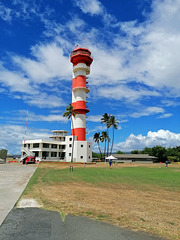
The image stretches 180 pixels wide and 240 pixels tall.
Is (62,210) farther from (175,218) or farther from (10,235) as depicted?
(175,218)

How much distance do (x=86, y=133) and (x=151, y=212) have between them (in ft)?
164

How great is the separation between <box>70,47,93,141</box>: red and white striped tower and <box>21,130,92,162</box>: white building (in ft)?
9.20

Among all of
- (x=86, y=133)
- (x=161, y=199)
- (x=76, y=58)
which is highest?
(x=76, y=58)

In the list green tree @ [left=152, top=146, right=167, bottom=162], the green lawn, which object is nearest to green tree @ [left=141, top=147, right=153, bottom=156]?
green tree @ [left=152, top=146, right=167, bottom=162]

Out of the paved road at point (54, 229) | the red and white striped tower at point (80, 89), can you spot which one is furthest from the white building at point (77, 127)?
the paved road at point (54, 229)

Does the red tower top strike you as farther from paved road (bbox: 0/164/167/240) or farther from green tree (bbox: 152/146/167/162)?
paved road (bbox: 0/164/167/240)

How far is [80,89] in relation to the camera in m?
55.4

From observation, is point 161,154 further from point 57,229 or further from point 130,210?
point 57,229

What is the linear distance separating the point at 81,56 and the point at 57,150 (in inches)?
1268

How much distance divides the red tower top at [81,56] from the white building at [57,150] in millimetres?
24854

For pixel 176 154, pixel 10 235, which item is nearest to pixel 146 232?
pixel 10 235

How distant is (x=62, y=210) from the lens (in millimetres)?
6656

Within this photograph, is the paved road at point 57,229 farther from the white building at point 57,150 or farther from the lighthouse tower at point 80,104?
the lighthouse tower at point 80,104

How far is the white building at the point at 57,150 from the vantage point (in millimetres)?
53903
